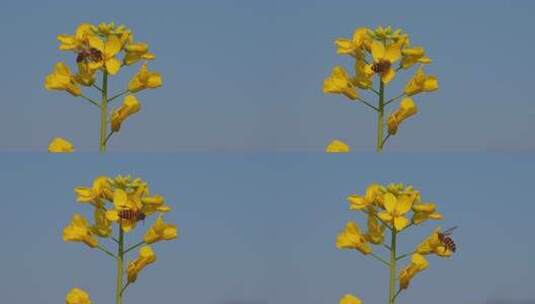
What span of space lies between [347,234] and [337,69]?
834mm

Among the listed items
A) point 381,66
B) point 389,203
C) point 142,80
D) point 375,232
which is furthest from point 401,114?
point 142,80

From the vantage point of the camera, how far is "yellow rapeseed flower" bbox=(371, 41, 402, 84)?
19.5 feet

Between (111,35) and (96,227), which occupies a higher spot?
(111,35)

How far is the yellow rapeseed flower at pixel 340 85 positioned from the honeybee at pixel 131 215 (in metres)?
1.13

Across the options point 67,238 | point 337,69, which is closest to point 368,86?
point 337,69

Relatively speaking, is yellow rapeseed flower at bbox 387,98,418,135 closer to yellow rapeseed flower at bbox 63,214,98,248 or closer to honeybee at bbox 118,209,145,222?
honeybee at bbox 118,209,145,222

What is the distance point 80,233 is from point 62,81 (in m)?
0.76

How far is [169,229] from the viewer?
5.81 m

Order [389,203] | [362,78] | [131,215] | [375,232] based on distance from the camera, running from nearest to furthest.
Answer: [131,215], [389,203], [375,232], [362,78]

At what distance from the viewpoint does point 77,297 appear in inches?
230

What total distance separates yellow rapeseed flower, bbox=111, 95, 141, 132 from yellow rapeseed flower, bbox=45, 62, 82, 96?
26 centimetres

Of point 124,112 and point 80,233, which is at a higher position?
point 124,112

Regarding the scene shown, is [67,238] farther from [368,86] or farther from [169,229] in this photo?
[368,86]

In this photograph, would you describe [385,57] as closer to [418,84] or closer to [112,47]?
[418,84]
